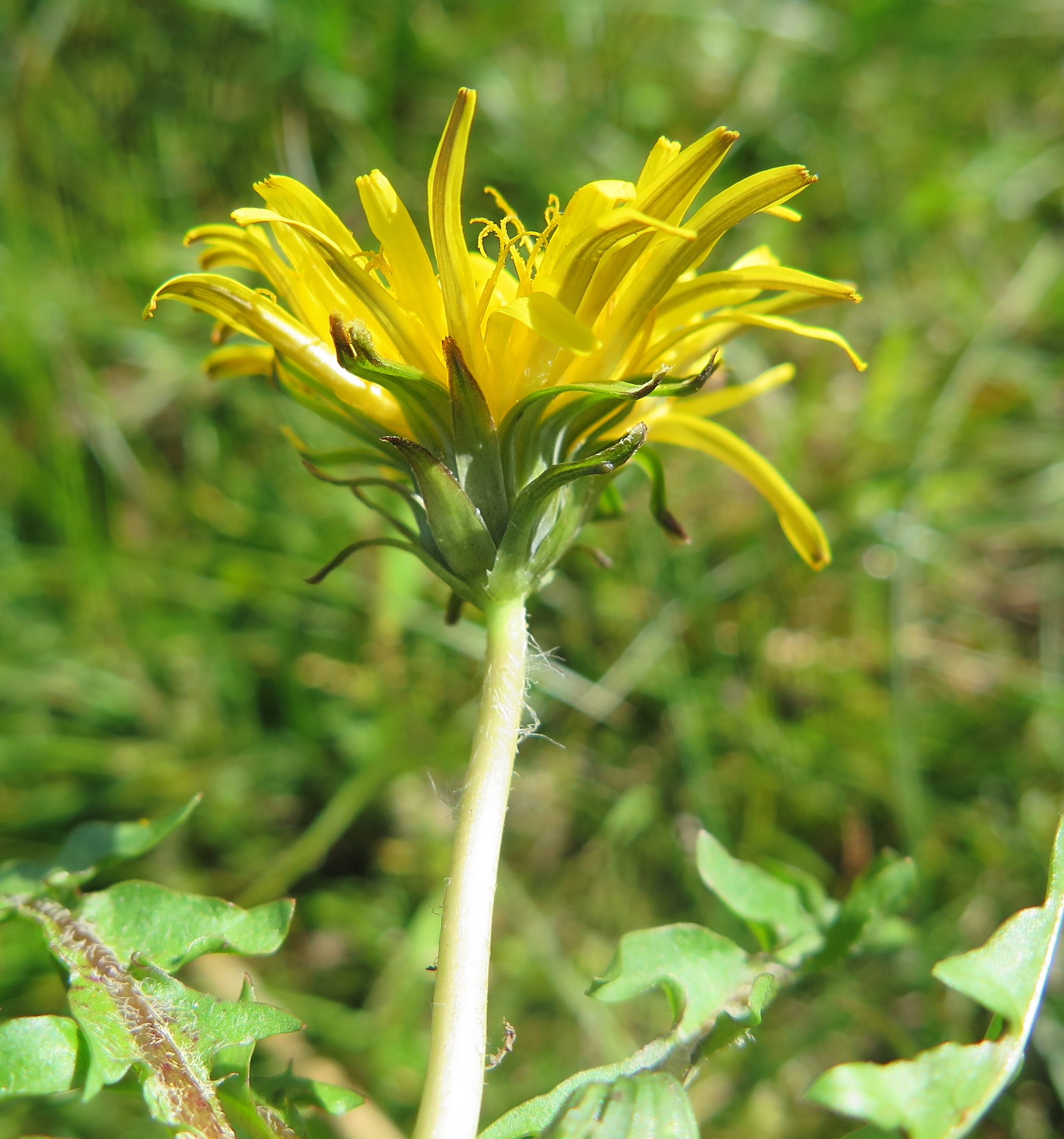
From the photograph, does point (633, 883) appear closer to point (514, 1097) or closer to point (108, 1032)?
point (514, 1097)

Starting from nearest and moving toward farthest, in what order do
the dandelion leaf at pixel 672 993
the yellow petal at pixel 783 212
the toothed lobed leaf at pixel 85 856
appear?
the dandelion leaf at pixel 672 993 < the yellow petal at pixel 783 212 < the toothed lobed leaf at pixel 85 856

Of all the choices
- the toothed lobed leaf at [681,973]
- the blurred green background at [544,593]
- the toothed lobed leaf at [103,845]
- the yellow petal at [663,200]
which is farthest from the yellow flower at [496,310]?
the blurred green background at [544,593]

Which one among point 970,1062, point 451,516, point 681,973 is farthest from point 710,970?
point 451,516

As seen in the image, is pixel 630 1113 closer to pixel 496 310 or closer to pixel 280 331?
pixel 496 310

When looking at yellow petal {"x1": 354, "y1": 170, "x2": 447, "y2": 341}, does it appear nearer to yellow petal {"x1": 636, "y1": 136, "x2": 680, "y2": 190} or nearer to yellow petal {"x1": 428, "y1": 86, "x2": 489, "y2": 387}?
yellow petal {"x1": 428, "y1": 86, "x2": 489, "y2": 387}

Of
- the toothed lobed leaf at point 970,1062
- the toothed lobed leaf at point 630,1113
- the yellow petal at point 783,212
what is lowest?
A: the toothed lobed leaf at point 630,1113

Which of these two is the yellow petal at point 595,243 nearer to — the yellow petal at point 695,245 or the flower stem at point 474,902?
the yellow petal at point 695,245
